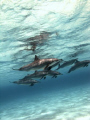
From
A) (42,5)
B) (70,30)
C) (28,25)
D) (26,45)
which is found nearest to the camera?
(42,5)

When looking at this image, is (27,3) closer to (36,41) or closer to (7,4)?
(7,4)

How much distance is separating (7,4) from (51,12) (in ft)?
12.7

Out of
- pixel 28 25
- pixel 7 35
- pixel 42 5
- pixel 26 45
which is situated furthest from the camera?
pixel 26 45

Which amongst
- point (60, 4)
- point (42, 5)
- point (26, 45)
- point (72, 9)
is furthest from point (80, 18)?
point (26, 45)

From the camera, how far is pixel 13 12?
1022 centimetres

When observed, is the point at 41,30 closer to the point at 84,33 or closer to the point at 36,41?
the point at 36,41

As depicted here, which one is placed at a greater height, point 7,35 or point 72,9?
point 72,9

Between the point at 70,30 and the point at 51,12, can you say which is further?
the point at 70,30

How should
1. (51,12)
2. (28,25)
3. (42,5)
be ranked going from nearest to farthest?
(42,5)
(51,12)
(28,25)

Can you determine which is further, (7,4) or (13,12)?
(13,12)

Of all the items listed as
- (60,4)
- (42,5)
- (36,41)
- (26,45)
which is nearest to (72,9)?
(60,4)

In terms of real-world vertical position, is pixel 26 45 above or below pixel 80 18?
below

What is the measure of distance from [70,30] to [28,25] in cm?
574

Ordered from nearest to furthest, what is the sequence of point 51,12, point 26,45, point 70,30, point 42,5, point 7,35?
point 42,5
point 51,12
point 7,35
point 70,30
point 26,45
